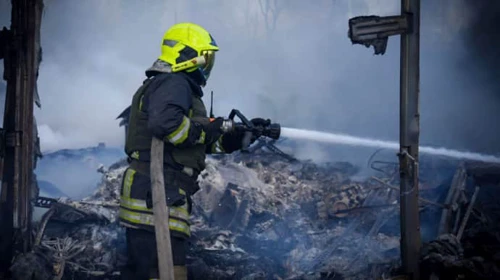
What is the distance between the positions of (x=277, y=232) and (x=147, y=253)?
425 centimetres

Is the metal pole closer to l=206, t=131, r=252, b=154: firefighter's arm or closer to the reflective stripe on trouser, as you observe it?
l=206, t=131, r=252, b=154: firefighter's arm

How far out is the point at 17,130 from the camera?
5.62 meters

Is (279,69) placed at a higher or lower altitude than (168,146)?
higher

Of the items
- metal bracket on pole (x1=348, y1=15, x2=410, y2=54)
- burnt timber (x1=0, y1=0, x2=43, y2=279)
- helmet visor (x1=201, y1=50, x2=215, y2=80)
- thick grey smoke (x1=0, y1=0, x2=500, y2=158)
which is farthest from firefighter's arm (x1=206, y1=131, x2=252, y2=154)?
thick grey smoke (x1=0, y1=0, x2=500, y2=158)

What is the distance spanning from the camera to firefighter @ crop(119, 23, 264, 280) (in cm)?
355

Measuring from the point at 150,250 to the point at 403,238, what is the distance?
205 cm

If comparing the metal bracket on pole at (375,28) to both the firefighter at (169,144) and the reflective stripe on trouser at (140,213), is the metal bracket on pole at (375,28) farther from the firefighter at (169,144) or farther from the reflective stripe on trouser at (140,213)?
the reflective stripe on trouser at (140,213)

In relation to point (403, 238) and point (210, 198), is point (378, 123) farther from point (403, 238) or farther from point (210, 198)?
point (403, 238)

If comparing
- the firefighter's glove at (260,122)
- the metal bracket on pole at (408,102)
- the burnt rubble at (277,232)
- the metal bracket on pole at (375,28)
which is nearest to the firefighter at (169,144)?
the firefighter's glove at (260,122)

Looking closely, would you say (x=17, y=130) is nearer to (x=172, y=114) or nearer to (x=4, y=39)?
(x=4, y=39)

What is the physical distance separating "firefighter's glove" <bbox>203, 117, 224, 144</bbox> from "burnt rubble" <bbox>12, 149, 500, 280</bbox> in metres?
1.96

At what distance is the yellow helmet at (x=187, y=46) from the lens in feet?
12.8

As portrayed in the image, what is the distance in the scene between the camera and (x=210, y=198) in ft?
28.3

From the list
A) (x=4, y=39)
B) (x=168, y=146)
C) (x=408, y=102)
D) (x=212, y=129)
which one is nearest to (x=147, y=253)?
(x=168, y=146)
